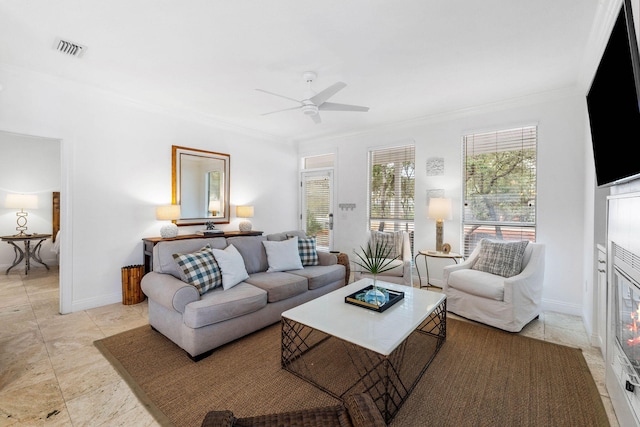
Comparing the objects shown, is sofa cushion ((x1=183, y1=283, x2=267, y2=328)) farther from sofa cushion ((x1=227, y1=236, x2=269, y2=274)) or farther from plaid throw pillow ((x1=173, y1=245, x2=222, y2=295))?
sofa cushion ((x1=227, y1=236, x2=269, y2=274))

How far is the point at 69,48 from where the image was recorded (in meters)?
2.56

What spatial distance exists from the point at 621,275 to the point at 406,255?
2.36 meters

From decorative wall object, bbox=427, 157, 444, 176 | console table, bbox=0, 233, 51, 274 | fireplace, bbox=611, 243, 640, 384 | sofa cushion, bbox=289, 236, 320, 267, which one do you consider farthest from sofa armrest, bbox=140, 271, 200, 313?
console table, bbox=0, 233, 51, 274

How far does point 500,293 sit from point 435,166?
212 cm

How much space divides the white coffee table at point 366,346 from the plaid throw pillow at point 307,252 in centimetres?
116

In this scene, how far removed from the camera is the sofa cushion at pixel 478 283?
113 inches

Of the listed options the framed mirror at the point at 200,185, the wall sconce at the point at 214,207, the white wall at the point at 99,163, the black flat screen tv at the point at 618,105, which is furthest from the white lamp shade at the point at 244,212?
the black flat screen tv at the point at 618,105

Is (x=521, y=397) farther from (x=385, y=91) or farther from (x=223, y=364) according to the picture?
(x=385, y=91)

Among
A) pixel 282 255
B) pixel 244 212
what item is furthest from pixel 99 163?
pixel 282 255

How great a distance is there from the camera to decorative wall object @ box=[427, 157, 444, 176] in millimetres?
4285

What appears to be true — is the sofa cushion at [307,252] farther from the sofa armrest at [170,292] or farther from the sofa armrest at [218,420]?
the sofa armrest at [218,420]

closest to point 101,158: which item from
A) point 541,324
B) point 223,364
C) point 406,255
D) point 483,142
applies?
point 223,364

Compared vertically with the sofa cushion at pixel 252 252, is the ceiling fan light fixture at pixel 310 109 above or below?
above

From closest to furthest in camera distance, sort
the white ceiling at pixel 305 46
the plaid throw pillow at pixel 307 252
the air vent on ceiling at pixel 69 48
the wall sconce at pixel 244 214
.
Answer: the white ceiling at pixel 305 46 < the air vent on ceiling at pixel 69 48 < the plaid throw pillow at pixel 307 252 < the wall sconce at pixel 244 214
